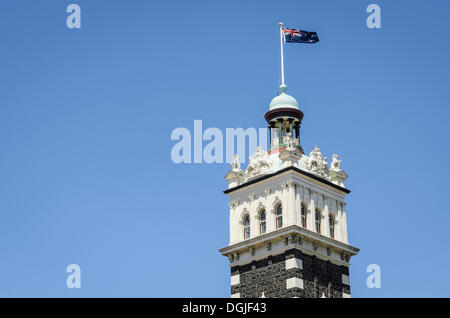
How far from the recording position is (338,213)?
6938 centimetres

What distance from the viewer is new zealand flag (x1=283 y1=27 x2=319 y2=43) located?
7288cm

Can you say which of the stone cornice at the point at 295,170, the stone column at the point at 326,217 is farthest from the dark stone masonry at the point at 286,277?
the stone cornice at the point at 295,170

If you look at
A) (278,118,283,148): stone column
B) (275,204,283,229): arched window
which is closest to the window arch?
(275,204,283,229): arched window

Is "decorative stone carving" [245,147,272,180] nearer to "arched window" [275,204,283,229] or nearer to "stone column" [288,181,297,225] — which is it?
"stone column" [288,181,297,225]

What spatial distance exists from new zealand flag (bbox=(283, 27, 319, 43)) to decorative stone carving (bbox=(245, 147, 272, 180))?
10619 millimetres

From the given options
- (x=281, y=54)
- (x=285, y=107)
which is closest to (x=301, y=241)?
(x=285, y=107)

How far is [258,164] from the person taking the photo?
6919 centimetres

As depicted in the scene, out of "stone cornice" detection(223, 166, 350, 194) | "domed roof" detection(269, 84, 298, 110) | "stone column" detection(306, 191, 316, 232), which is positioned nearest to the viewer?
"stone column" detection(306, 191, 316, 232)

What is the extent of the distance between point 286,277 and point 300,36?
2235cm

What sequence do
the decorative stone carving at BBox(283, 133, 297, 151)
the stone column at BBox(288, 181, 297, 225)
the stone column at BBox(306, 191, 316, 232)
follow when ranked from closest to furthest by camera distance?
the stone column at BBox(288, 181, 297, 225) < the stone column at BBox(306, 191, 316, 232) < the decorative stone carving at BBox(283, 133, 297, 151)

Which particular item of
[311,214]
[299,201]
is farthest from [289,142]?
[311,214]

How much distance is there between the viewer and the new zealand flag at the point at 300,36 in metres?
72.9

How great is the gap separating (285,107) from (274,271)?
1559cm

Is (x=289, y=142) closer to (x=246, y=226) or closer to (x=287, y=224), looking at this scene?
(x=287, y=224)
